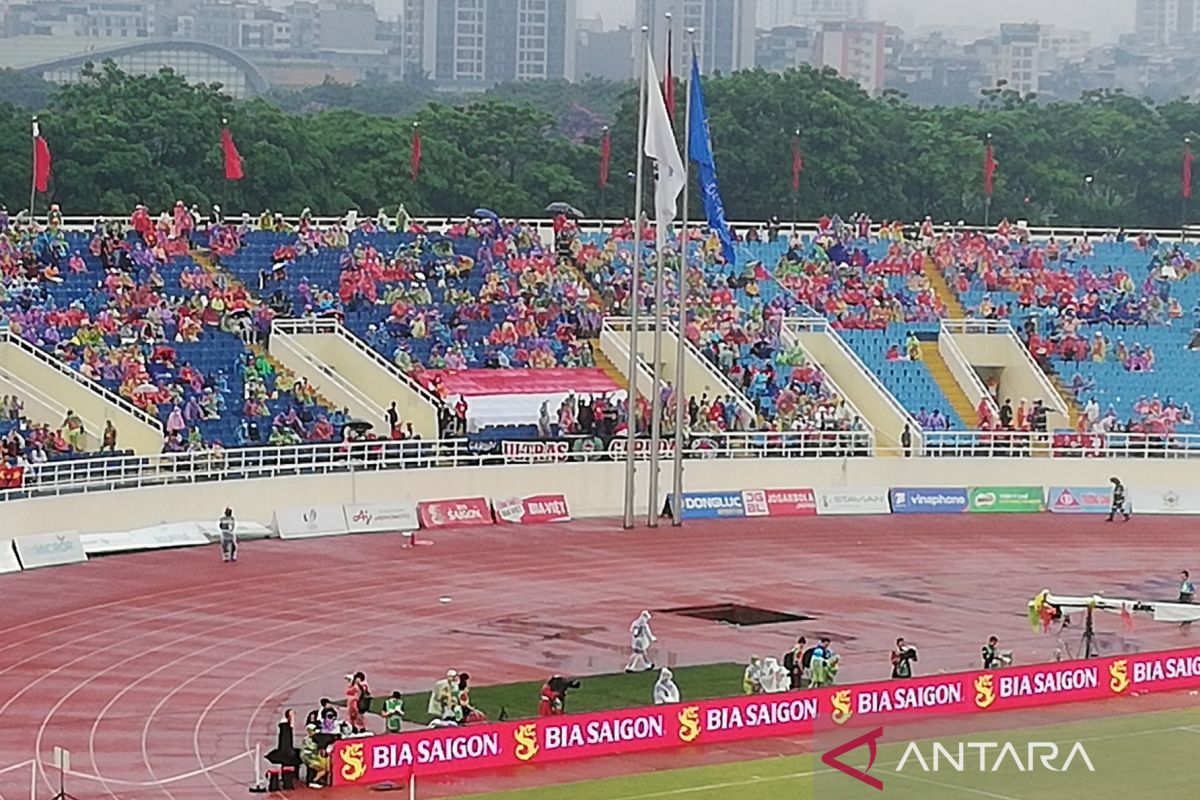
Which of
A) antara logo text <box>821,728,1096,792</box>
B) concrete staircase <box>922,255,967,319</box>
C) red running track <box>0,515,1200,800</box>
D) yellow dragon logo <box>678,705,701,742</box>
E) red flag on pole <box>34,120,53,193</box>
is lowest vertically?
antara logo text <box>821,728,1096,792</box>

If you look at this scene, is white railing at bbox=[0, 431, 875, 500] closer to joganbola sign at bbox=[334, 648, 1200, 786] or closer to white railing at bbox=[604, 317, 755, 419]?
white railing at bbox=[604, 317, 755, 419]

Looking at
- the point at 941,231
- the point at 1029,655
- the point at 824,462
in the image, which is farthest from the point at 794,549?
the point at 941,231

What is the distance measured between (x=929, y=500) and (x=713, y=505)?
4949 millimetres

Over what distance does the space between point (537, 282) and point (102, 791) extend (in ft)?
101

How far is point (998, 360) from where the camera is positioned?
5666 centimetres

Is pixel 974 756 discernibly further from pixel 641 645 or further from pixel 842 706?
pixel 641 645

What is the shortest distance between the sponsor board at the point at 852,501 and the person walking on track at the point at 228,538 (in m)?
13.5

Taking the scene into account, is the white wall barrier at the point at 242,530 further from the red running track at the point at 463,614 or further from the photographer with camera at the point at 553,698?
the photographer with camera at the point at 553,698

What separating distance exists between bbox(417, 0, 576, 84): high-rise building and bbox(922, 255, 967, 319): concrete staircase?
12843cm

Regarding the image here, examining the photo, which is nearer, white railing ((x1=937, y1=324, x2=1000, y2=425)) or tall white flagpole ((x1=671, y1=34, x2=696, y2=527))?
tall white flagpole ((x1=671, y1=34, x2=696, y2=527))

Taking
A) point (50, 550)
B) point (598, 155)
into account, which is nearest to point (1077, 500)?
point (50, 550)

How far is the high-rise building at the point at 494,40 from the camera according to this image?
615 feet

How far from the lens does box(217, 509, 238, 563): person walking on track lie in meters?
39.7

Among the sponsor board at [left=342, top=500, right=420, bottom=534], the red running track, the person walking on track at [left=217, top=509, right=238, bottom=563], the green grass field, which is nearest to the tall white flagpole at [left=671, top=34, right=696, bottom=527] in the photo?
the red running track
